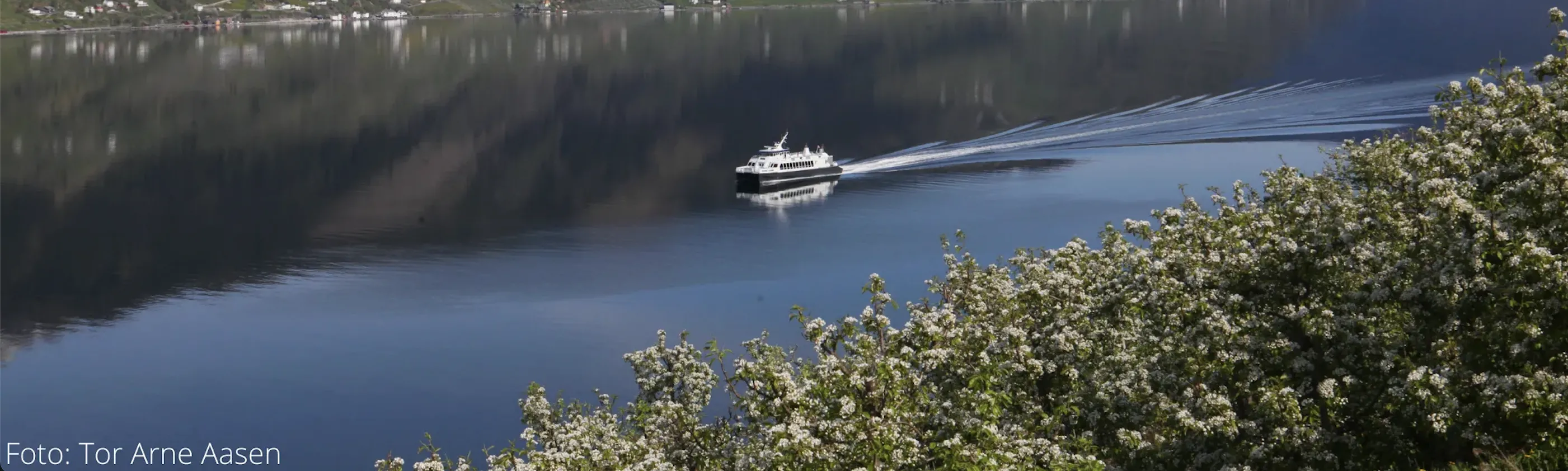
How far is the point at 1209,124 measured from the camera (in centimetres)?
11681

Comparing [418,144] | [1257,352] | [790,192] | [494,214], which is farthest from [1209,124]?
[1257,352]

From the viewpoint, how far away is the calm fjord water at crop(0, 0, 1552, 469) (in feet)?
188

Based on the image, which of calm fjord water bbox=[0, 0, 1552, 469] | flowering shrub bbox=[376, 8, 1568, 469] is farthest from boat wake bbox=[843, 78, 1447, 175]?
flowering shrub bbox=[376, 8, 1568, 469]

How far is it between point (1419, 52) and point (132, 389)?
147145 mm

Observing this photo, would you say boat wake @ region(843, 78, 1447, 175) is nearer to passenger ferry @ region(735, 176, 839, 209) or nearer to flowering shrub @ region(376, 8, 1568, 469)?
passenger ferry @ region(735, 176, 839, 209)

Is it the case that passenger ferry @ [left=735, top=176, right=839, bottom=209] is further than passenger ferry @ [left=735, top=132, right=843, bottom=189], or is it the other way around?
passenger ferry @ [left=735, top=132, right=843, bottom=189]

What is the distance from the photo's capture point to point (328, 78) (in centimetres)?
19550

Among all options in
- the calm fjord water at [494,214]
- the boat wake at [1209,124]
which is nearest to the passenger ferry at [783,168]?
the calm fjord water at [494,214]

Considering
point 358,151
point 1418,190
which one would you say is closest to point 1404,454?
point 1418,190

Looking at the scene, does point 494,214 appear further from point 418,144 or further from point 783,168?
point 418,144

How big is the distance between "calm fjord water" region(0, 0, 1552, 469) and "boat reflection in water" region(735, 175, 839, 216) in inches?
16.9

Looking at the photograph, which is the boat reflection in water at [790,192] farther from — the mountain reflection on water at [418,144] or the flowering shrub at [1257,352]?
the flowering shrub at [1257,352]

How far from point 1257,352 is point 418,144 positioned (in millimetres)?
119848

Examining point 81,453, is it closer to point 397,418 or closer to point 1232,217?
point 397,418
